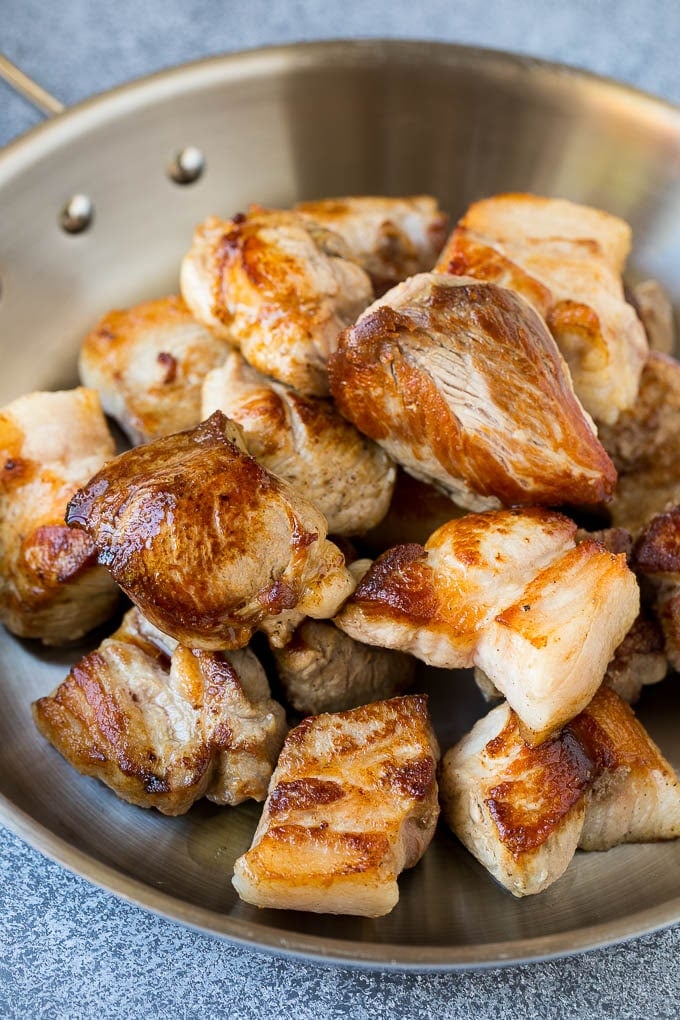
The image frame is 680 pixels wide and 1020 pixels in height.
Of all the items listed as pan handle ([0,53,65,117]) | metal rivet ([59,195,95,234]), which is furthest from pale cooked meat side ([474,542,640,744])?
pan handle ([0,53,65,117])

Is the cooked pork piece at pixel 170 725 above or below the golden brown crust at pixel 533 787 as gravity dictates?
below

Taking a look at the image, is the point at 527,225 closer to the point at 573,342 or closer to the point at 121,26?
the point at 573,342

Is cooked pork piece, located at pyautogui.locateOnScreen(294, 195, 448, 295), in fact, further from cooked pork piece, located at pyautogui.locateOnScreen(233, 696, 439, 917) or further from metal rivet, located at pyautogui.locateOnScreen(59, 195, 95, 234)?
cooked pork piece, located at pyautogui.locateOnScreen(233, 696, 439, 917)

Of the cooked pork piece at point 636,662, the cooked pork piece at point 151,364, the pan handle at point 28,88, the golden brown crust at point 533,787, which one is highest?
the pan handle at point 28,88

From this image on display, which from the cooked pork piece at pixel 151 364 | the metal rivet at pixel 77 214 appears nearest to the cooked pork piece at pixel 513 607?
the cooked pork piece at pixel 151 364

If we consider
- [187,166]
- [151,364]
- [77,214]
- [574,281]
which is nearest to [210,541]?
[151,364]

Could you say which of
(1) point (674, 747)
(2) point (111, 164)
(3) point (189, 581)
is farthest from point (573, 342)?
(2) point (111, 164)

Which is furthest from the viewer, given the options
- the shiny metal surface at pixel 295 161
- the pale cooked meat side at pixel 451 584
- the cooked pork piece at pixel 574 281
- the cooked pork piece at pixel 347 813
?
the shiny metal surface at pixel 295 161

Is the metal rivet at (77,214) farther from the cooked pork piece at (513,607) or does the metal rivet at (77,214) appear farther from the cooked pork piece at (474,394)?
the cooked pork piece at (513,607)
